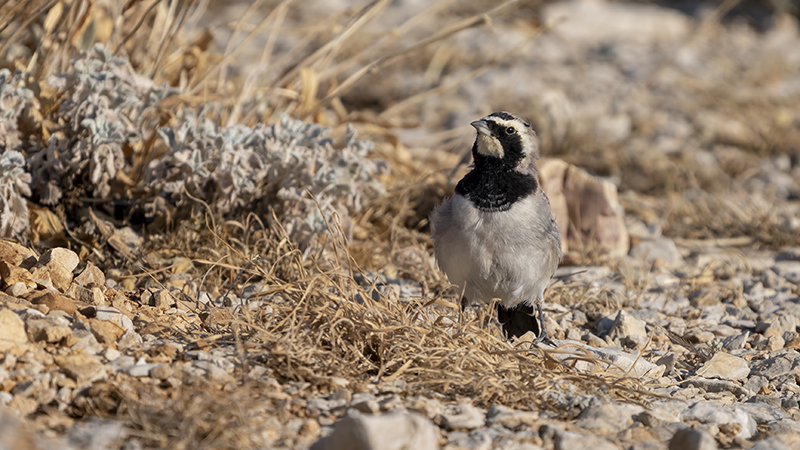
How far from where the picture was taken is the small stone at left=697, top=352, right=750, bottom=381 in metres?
3.39

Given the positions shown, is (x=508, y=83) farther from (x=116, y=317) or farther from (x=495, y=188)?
(x=116, y=317)

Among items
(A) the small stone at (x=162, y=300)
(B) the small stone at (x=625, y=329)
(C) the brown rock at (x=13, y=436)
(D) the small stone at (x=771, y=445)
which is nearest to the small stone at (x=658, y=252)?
(B) the small stone at (x=625, y=329)

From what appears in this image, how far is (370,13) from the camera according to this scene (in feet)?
15.3

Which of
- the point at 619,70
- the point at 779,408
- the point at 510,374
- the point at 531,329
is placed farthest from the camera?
the point at 619,70

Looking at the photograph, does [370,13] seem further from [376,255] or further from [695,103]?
[695,103]

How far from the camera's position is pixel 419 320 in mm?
3082

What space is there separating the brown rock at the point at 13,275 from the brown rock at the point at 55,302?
15 cm

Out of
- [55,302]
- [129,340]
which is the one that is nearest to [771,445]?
[129,340]

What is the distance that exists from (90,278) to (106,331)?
62cm

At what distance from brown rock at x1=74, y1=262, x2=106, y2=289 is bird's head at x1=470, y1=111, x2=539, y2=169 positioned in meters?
1.70

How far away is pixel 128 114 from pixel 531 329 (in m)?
2.25

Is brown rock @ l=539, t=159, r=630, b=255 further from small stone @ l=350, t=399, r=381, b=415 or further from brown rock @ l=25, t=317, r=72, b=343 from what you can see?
brown rock @ l=25, t=317, r=72, b=343

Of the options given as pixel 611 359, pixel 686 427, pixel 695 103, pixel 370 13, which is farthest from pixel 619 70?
pixel 686 427

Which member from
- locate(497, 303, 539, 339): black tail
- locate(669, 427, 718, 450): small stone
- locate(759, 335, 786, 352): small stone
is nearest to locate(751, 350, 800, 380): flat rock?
locate(759, 335, 786, 352): small stone
